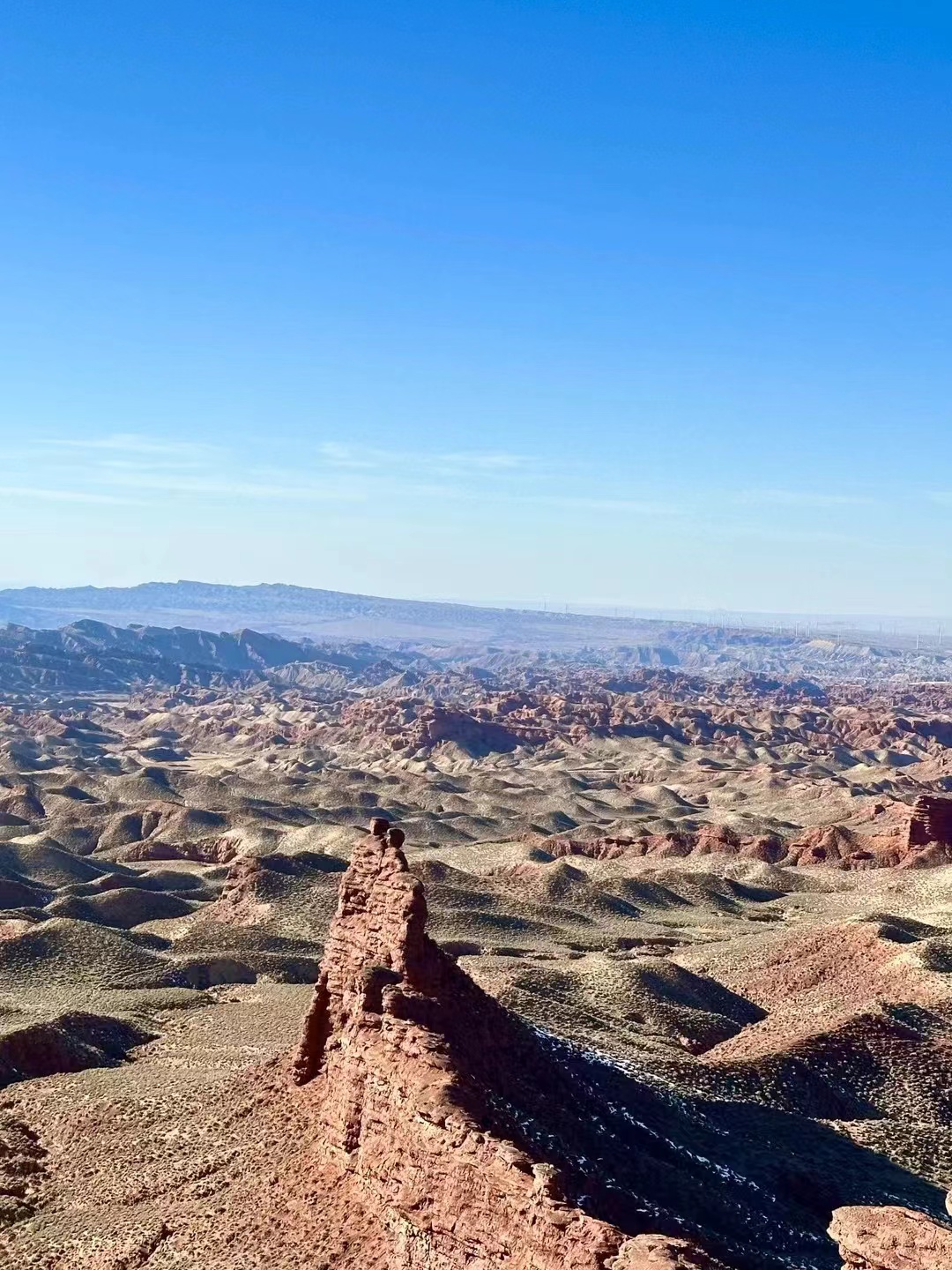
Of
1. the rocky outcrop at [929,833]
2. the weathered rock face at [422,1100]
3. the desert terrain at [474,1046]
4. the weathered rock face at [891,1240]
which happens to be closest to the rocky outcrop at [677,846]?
the desert terrain at [474,1046]

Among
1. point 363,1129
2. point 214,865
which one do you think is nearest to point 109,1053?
point 363,1129

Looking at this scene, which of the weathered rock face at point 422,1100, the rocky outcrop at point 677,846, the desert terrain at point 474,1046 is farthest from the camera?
the rocky outcrop at point 677,846

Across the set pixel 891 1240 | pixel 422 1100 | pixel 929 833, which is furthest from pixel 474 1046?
pixel 929 833

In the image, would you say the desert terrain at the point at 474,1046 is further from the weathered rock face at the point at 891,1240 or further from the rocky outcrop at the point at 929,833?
the rocky outcrop at the point at 929,833

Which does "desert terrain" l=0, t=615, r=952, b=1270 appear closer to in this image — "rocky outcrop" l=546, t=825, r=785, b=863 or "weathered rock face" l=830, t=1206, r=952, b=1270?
"weathered rock face" l=830, t=1206, r=952, b=1270

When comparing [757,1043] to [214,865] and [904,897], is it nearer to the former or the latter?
[904,897]

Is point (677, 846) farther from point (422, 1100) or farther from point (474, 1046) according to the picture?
point (422, 1100)
